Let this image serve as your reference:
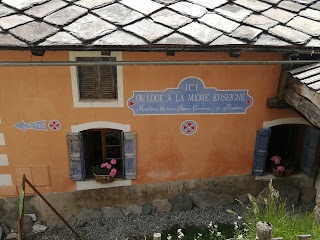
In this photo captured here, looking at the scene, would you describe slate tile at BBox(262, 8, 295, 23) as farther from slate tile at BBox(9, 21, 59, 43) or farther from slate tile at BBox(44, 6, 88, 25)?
slate tile at BBox(9, 21, 59, 43)

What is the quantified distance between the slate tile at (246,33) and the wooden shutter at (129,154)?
245 centimetres

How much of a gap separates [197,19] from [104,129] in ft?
8.57

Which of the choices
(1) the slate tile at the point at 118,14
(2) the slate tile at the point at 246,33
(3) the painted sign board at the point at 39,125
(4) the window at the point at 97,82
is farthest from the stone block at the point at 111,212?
(2) the slate tile at the point at 246,33

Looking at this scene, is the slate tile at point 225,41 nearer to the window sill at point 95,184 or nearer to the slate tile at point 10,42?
the slate tile at point 10,42

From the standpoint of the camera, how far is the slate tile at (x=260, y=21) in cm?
507

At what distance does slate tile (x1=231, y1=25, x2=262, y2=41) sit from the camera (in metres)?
4.84

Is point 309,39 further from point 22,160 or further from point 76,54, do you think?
point 22,160

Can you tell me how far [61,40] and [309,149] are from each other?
4863 millimetres

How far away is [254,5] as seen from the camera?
550cm

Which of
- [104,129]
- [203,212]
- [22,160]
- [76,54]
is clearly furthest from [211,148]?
[22,160]

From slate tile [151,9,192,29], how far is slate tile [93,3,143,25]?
0.25m

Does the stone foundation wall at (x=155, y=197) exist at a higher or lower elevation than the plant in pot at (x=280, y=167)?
lower

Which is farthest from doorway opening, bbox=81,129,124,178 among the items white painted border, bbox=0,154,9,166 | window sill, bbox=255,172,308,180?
window sill, bbox=255,172,308,180

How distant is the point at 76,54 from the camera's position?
17.9 ft
